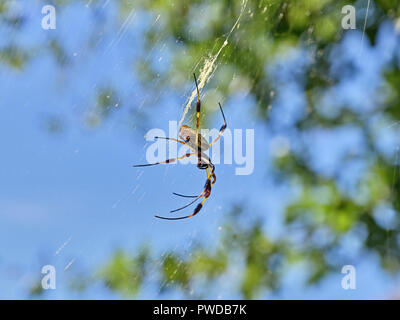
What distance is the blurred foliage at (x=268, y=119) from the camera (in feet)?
4.93

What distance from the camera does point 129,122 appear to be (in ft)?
5.19

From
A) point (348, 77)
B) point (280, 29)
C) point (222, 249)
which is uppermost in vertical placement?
point (280, 29)

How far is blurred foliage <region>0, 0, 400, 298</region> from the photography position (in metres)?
1.50

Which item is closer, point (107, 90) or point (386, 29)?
point (386, 29)

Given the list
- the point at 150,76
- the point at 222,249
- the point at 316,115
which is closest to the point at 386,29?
the point at 316,115

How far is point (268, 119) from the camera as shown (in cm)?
166

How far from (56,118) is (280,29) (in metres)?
0.82

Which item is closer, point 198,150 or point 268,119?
point 198,150

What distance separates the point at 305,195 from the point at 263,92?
382 millimetres

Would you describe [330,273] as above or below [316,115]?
below
